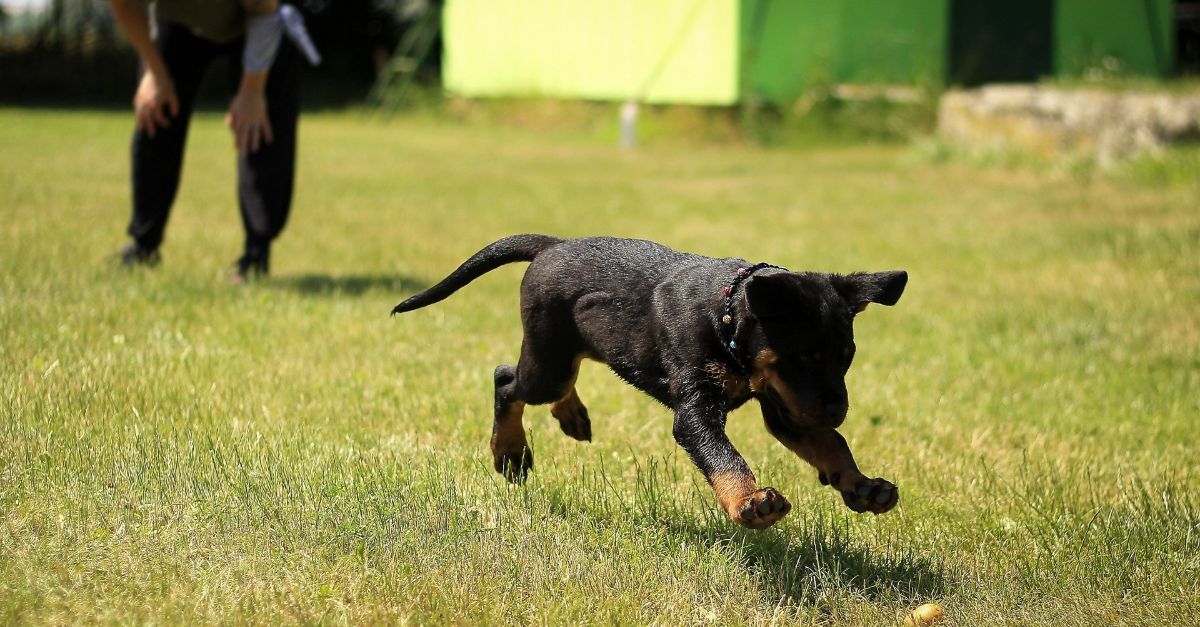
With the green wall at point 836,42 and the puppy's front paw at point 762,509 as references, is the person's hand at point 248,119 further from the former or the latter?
the green wall at point 836,42

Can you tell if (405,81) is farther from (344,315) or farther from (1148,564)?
(1148,564)

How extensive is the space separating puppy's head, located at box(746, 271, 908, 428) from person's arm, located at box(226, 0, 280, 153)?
14.2 feet

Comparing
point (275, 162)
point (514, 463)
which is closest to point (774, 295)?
point (514, 463)

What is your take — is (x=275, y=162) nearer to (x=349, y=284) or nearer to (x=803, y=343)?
(x=349, y=284)

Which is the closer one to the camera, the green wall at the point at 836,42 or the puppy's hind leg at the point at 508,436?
the puppy's hind leg at the point at 508,436

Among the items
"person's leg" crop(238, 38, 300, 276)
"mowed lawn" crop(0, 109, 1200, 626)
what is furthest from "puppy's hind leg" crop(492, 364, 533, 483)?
"person's leg" crop(238, 38, 300, 276)

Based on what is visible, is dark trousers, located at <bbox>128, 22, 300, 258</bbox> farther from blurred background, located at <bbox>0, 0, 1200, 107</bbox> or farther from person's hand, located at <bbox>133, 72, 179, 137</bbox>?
blurred background, located at <bbox>0, 0, 1200, 107</bbox>

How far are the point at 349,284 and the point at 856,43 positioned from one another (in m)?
13.5

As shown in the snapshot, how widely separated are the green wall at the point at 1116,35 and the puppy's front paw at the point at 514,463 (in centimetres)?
1766

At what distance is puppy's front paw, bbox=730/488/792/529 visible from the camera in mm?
3123

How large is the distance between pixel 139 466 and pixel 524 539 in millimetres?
1206

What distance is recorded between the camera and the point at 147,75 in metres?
7.24

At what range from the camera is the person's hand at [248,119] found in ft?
23.0

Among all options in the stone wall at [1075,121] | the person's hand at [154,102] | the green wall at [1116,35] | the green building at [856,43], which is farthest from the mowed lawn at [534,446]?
the green wall at [1116,35]
